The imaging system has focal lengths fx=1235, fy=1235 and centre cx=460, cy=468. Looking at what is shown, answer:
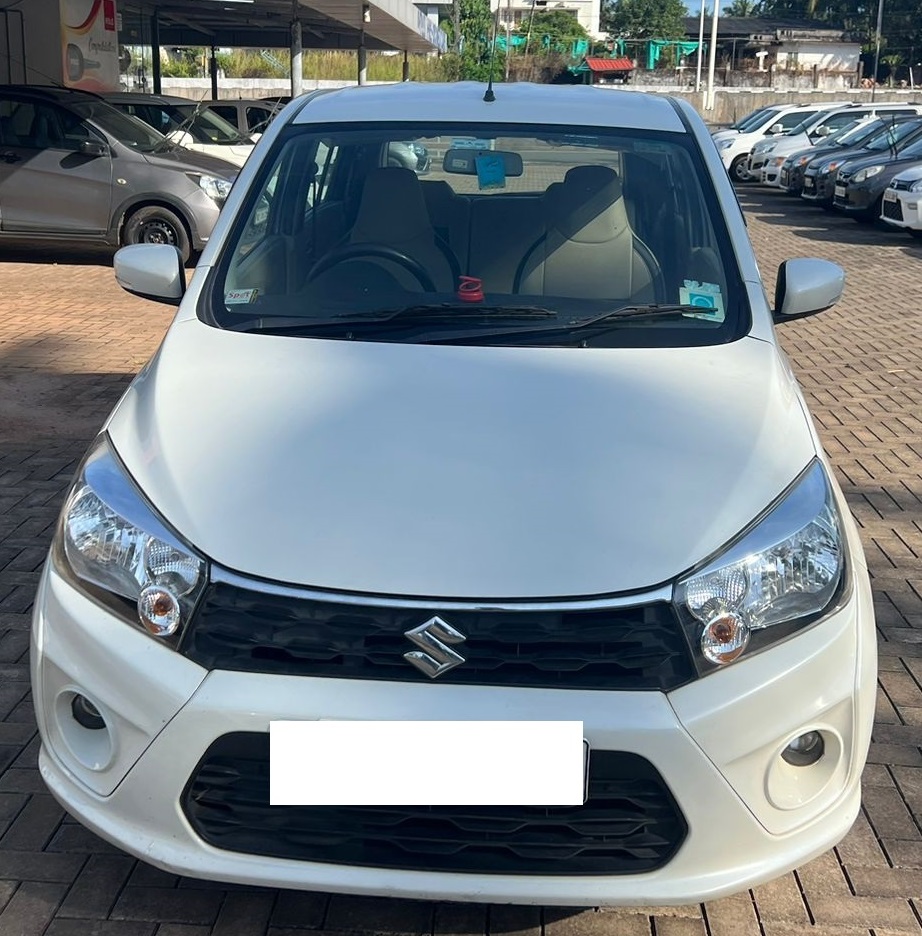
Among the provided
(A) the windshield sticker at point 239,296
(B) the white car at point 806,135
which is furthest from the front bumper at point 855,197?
(A) the windshield sticker at point 239,296

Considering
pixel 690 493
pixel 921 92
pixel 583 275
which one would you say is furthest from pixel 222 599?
pixel 921 92

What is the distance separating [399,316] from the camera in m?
3.33

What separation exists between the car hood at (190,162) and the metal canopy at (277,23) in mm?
7687

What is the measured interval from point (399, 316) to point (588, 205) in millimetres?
774

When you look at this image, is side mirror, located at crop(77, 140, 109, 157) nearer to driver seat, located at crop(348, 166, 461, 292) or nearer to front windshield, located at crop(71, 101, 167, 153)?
front windshield, located at crop(71, 101, 167, 153)

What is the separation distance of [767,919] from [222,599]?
141 centimetres

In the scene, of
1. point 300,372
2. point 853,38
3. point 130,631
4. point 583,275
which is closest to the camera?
point 130,631

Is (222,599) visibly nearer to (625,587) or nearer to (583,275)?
(625,587)

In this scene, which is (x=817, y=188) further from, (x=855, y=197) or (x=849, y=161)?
(x=855, y=197)

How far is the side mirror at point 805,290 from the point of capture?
3.79 metres

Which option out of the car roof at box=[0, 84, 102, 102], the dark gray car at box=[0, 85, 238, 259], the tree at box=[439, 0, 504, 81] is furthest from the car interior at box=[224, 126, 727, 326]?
the tree at box=[439, 0, 504, 81]

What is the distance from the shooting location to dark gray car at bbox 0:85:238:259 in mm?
12016

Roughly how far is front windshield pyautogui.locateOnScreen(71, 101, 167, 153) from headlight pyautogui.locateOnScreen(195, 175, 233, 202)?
29.0 inches

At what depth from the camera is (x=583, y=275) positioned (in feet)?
11.7
